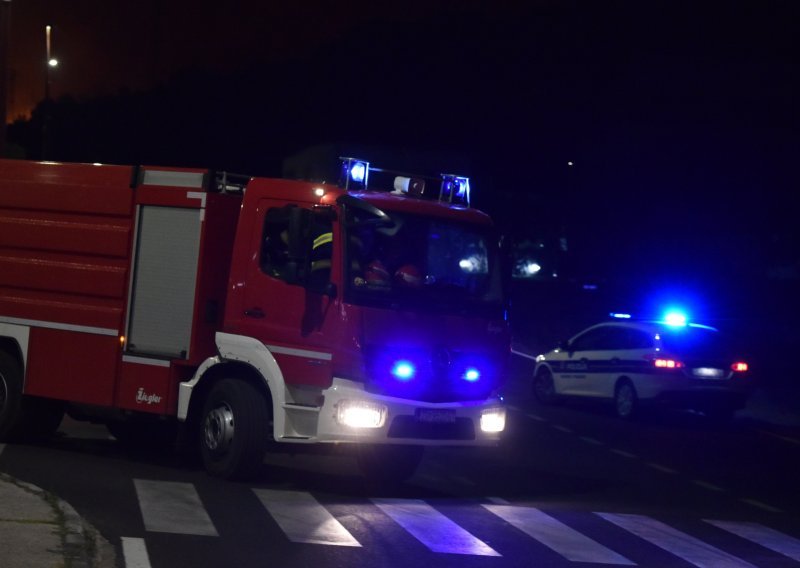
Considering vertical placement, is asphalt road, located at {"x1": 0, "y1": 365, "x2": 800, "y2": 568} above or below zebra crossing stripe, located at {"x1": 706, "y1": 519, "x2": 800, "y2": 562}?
below

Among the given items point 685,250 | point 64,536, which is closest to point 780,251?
point 685,250

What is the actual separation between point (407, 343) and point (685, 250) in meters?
44.8

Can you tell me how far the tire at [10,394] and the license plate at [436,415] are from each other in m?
4.40

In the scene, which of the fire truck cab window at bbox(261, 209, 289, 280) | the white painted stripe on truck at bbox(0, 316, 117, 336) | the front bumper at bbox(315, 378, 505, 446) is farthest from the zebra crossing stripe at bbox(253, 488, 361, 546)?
the white painted stripe on truck at bbox(0, 316, 117, 336)

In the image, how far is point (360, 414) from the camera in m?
11.9

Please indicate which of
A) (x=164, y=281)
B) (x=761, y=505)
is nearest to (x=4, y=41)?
(x=164, y=281)

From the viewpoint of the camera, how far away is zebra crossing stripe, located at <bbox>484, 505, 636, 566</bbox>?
9867 mm

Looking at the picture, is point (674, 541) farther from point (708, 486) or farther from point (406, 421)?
point (708, 486)

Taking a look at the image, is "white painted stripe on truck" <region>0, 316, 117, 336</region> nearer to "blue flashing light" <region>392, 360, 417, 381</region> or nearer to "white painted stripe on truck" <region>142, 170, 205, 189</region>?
"white painted stripe on truck" <region>142, 170, 205, 189</region>

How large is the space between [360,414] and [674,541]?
2.85 m

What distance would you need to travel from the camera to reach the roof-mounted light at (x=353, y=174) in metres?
12.7

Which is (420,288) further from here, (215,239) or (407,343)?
(215,239)

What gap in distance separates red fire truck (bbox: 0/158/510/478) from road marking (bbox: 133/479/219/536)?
0.66 m

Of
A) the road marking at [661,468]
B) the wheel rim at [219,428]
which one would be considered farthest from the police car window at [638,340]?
the wheel rim at [219,428]
